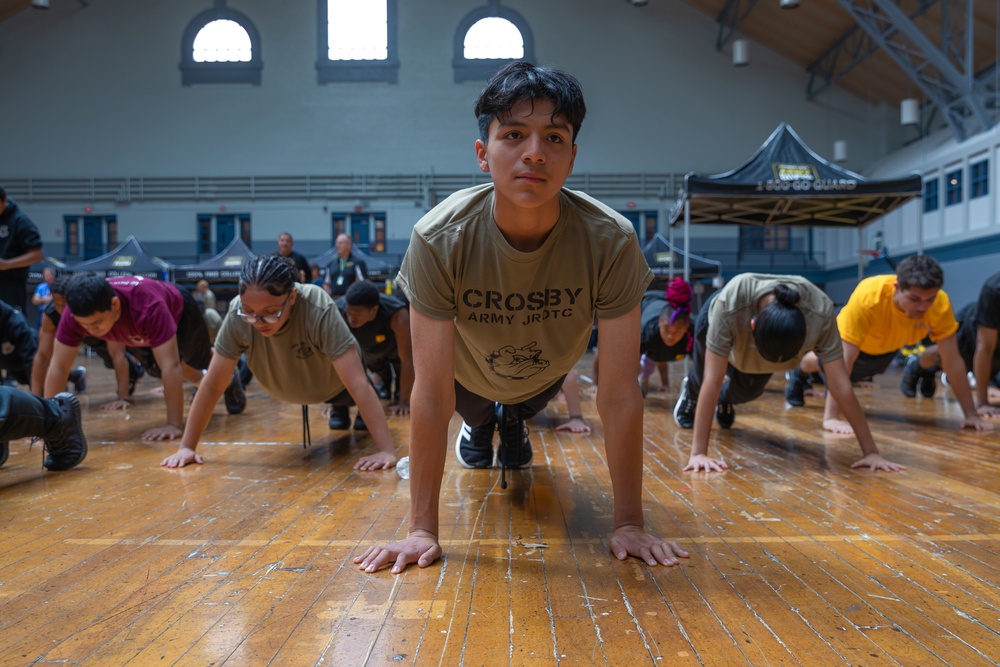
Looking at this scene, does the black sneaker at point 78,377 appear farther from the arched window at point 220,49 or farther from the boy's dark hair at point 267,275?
the arched window at point 220,49

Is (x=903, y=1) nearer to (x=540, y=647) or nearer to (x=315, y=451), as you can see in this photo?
(x=315, y=451)

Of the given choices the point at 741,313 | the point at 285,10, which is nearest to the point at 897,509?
the point at 741,313

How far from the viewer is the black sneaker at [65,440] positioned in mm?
2992

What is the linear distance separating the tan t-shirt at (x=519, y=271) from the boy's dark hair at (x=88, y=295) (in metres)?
2.19

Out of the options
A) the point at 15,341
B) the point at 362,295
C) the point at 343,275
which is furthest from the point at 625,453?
the point at 343,275

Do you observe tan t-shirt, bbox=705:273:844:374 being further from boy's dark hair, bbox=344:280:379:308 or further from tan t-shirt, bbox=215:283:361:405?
boy's dark hair, bbox=344:280:379:308

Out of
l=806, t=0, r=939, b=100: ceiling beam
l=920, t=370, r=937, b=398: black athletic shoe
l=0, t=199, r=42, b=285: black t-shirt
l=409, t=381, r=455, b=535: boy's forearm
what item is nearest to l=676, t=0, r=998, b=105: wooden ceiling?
l=806, t=0, r=939, b=100: ceiling beam

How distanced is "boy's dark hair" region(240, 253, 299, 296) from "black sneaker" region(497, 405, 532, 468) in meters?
0.96

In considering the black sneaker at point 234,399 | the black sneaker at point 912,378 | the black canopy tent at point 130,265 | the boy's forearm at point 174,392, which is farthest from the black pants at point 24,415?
the black canopy tent at point 130,265

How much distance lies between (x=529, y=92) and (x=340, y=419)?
10.1ft

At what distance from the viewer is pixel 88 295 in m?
3.38

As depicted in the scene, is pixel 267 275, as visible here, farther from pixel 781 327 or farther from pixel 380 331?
pixel 380 331

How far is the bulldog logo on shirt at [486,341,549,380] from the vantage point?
2062mm

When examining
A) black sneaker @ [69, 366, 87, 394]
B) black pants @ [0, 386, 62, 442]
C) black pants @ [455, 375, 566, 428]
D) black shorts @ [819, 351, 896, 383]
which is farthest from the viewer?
black sneaker @ [69, 366, 87, 394]
